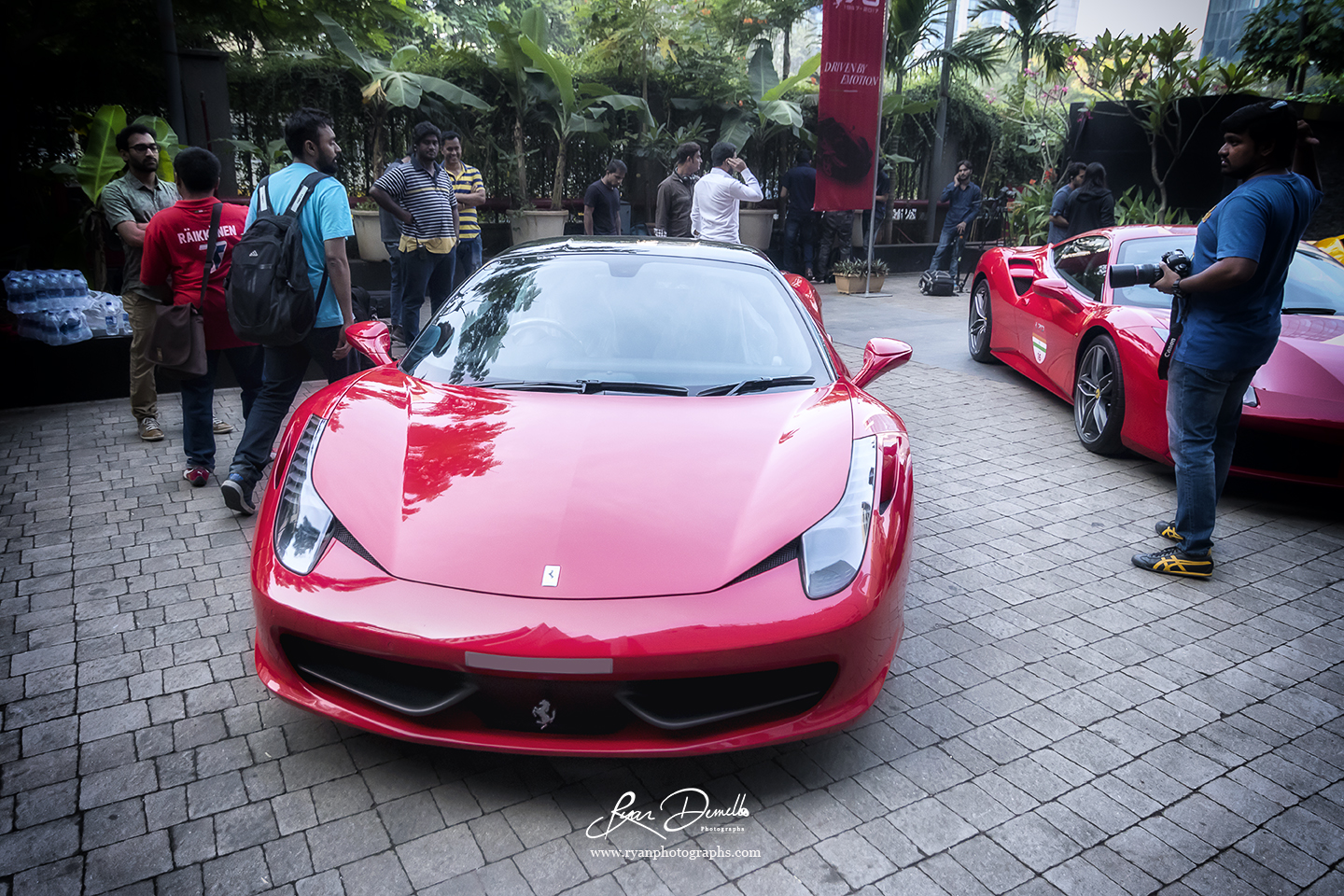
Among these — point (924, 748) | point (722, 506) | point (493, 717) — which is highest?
point (722, 506)

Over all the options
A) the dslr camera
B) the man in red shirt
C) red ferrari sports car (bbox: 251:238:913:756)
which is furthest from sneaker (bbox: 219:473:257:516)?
the dslr camera

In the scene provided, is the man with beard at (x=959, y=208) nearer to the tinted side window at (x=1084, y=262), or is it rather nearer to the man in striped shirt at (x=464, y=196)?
the tinted side window at (x=1084, y=262)

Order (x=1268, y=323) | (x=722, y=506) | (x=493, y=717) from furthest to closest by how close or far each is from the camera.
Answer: (x=1268, y=323)
(x=722, y=506)
(x=493, y=717)

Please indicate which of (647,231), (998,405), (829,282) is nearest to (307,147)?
(998,405)

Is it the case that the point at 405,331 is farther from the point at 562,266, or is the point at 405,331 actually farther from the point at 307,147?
the point at 562,266

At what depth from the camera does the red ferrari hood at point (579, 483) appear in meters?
2.28

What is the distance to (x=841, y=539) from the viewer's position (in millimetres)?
2455

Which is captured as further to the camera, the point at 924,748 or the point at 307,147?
the point at 307,147

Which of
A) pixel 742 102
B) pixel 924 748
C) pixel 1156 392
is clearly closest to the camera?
pixel 924 748

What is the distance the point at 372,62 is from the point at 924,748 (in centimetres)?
1079

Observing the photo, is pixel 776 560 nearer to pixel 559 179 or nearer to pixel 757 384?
pixel 757 384

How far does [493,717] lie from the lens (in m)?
2.21

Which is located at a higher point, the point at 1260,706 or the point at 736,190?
the point at 736,190

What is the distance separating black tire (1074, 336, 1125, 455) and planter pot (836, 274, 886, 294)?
7095mm
